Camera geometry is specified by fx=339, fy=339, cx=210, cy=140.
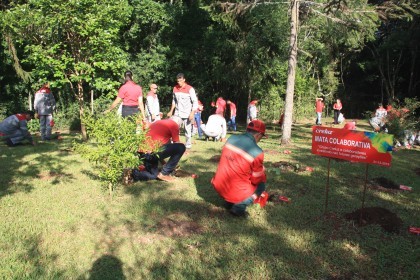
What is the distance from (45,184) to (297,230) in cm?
467

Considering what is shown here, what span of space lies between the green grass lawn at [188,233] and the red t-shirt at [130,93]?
2141 millimetres

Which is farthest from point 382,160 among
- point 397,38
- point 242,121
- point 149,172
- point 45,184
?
point 397,38

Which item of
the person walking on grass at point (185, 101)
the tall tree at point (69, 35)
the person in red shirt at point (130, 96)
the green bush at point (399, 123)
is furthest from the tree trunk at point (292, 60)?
the tall tree at point (69, 35)

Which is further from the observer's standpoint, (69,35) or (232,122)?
(232,122)

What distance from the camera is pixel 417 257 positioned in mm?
4074

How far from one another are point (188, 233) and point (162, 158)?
238cm

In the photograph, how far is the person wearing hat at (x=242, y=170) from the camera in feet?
16.0

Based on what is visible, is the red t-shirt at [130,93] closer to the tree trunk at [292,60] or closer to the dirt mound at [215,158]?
the dirt mound at [215,158]

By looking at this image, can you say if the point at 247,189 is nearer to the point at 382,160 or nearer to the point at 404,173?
the point at 382,160

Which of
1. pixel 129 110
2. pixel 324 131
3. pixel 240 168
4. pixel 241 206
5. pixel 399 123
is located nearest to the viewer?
pixel 240 168

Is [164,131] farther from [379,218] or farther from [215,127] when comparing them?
[215,127]

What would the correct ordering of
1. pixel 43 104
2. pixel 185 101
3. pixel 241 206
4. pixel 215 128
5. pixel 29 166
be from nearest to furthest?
pixel 241 206 → pixel 29 166 → pixel 185 101 → pixel 43 104 → pixel 215 128

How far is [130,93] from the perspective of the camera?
8.35 m

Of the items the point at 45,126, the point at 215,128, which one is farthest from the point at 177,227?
the point at 45,126
